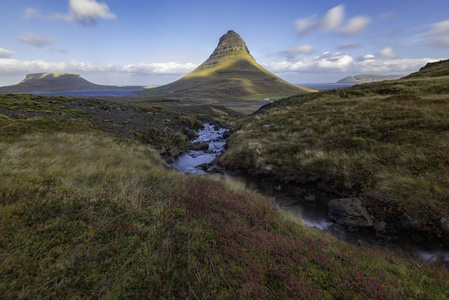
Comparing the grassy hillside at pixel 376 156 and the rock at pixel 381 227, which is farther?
the grassy hillside at pixel 376 156

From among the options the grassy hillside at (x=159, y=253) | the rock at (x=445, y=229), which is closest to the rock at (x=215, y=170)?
the grassy hillside at (x=159, y=253)

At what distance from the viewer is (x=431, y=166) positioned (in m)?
8.40

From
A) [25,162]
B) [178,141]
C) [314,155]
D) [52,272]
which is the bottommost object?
[178,141]

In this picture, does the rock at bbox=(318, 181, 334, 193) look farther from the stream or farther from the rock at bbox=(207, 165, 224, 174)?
the rock at bbox=(207, 165, 224, 174)

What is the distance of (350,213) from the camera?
25.1 ft

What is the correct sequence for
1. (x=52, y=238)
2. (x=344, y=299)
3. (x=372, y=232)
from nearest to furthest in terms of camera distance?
(x=344, y=299) < (x=52, y=238) < (x=372, y=232)

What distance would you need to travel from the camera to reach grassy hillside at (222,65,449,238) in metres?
7.27

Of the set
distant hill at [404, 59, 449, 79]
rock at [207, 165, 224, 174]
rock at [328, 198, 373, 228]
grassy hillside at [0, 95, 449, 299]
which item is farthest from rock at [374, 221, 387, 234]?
distant hill at [404, 59, 449, 79]

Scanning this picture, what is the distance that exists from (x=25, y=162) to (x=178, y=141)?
58.7 ft

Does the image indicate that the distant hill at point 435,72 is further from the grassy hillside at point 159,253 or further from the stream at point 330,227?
the grassy hillside at point 159,253

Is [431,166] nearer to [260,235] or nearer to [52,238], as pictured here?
[260,235]

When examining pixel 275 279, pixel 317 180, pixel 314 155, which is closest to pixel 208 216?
pixel 275 279

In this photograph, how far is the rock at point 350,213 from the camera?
24.1 feet

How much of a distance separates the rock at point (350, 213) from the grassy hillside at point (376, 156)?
67 cm
